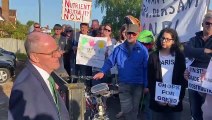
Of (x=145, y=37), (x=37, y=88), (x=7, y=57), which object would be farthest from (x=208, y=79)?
(x=7, y=57)

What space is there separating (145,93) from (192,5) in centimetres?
196

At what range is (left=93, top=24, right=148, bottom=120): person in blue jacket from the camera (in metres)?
6.05

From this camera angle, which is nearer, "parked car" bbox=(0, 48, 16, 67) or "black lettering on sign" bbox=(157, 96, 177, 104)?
"black lettering on sign" bbox=(157, 96, 177, 104)

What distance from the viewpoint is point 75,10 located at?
31.7 ft

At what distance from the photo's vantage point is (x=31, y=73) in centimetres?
306

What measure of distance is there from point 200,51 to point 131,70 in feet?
4.76

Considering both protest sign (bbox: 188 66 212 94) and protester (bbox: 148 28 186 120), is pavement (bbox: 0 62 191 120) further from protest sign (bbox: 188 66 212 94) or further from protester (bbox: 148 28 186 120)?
protest sign (bbox: 188 66 212 94)

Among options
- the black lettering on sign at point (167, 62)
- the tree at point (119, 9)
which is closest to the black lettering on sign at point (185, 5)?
the black lettering on sign at point (167, 62)

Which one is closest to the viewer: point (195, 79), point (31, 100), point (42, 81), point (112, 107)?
point (31, 100)

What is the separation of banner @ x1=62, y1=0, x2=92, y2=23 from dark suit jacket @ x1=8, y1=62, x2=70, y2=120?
665 centimetres

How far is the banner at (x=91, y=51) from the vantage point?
27.2ft

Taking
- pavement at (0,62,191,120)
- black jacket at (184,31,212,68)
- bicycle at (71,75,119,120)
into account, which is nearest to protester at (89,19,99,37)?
pavement at (0,62,191,120)

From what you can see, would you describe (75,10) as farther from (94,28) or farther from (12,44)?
(12,44)

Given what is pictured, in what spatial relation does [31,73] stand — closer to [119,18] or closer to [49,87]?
[49,87]
